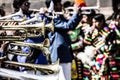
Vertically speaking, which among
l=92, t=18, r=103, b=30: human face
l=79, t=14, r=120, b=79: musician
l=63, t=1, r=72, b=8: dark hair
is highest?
l=63, t=1, r=72, b=8: dark hair

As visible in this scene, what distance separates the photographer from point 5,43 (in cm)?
798

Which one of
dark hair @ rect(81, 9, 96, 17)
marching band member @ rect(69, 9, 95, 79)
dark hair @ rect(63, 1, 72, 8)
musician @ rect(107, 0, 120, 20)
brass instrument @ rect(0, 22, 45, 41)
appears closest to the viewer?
brass instrument @ rect(0, 22, 45, 41)

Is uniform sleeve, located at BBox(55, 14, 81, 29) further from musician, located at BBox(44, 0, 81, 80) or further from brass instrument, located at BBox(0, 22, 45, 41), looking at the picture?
brass instrument, located at BBox(0, 22, 45, 41)

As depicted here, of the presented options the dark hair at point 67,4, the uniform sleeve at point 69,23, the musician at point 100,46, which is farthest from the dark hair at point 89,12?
the dark hair at point 67,4

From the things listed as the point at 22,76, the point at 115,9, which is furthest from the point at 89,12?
the point at 22,76

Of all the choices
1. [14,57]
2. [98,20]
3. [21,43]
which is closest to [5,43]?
[21,43]

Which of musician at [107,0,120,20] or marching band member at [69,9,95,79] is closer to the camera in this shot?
marching band member at [69,9,95,79]

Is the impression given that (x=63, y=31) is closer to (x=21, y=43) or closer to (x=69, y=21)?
(x=69, y=21)

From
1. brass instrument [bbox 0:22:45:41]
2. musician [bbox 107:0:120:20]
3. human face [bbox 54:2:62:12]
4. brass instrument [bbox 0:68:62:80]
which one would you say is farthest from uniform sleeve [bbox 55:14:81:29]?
musician [bbox 107:0:120:20]

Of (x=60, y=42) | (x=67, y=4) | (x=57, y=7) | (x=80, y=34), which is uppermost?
(x=57, y=7)

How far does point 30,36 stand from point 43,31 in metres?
0.20

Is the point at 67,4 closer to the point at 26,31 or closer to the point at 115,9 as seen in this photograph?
the point at 115,9

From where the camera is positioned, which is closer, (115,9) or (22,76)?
(22,76)

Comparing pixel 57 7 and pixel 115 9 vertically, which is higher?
pixel 57 7
